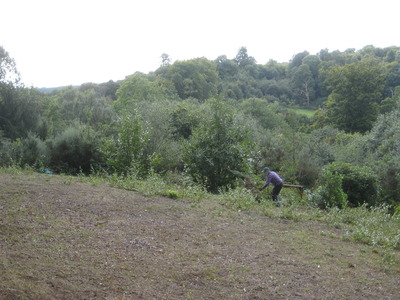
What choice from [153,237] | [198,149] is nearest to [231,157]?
[198,149]

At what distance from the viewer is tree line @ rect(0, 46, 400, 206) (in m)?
14.1

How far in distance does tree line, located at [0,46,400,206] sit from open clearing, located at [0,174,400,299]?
5261mm

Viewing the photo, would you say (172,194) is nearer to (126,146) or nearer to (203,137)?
(203,137)

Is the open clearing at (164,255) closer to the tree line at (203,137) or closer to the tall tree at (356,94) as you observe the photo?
the tree line at (203,137)

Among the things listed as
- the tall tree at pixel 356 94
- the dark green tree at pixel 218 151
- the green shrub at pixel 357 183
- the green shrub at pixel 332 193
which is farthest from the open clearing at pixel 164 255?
the tall tree at pixel 356 94

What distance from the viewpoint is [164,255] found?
503 cm

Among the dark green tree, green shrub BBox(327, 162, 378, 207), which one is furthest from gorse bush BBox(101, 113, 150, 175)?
green shrub BBox(327, 162, 378, 207)

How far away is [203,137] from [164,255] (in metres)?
9.47

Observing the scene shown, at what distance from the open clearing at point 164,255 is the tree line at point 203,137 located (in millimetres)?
5261

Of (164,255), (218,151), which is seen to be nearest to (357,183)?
(218,151)

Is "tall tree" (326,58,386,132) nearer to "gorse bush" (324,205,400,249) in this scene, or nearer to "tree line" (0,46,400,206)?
"tree line" (0,46,400,206)

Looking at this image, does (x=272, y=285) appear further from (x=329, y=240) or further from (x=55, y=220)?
(x=55, y=220)

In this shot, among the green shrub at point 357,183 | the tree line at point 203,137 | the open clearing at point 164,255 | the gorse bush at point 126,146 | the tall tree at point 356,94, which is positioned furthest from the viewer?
the tall tree at point 356,94

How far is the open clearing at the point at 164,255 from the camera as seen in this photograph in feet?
12.9
